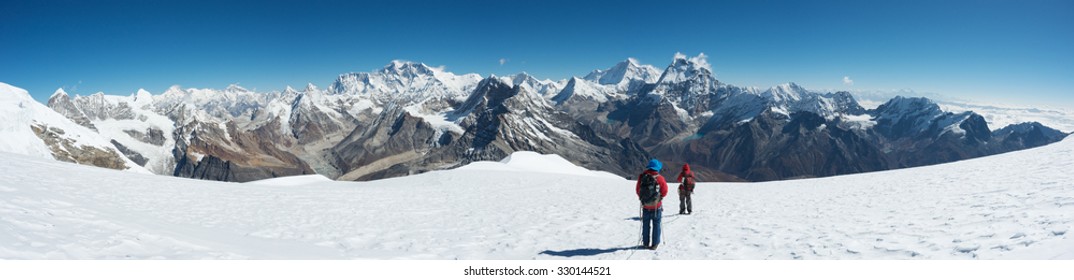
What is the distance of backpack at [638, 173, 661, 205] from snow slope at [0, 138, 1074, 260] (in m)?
1.40

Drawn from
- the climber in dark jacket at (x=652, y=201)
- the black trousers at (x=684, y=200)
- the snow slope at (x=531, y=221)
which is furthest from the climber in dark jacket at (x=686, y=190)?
the climber in dark jacket at (x=652, y=201)

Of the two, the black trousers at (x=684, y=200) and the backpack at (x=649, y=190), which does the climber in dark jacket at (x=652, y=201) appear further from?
the black trousers at (x=684, y=200)

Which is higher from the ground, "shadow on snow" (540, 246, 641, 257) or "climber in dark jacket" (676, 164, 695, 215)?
"climber in dark jacket" (676, 164, 695, 215)

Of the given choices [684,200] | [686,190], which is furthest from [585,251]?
[684,200]

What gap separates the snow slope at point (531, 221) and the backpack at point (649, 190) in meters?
1.40

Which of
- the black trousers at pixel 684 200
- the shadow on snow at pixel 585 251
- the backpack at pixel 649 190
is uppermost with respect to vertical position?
the backpack at pixel 649 190

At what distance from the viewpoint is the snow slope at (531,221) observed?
416 inches

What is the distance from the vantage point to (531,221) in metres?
17.8

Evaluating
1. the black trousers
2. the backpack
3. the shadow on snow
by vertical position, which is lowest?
the shadow on snow

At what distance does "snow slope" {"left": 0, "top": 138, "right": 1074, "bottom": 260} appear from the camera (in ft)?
34.6

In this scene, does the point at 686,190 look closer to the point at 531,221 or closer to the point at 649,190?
the point at 531,221

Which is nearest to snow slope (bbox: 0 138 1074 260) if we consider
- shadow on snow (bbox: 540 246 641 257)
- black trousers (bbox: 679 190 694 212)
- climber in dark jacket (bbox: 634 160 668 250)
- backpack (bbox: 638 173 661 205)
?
shadow on snow (bbox: 540 246 641 257)

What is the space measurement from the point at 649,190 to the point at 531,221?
21.4ft

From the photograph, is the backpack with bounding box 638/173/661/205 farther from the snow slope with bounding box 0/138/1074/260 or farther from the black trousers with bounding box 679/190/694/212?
the black trousers with bounding box 679/190/694/212
